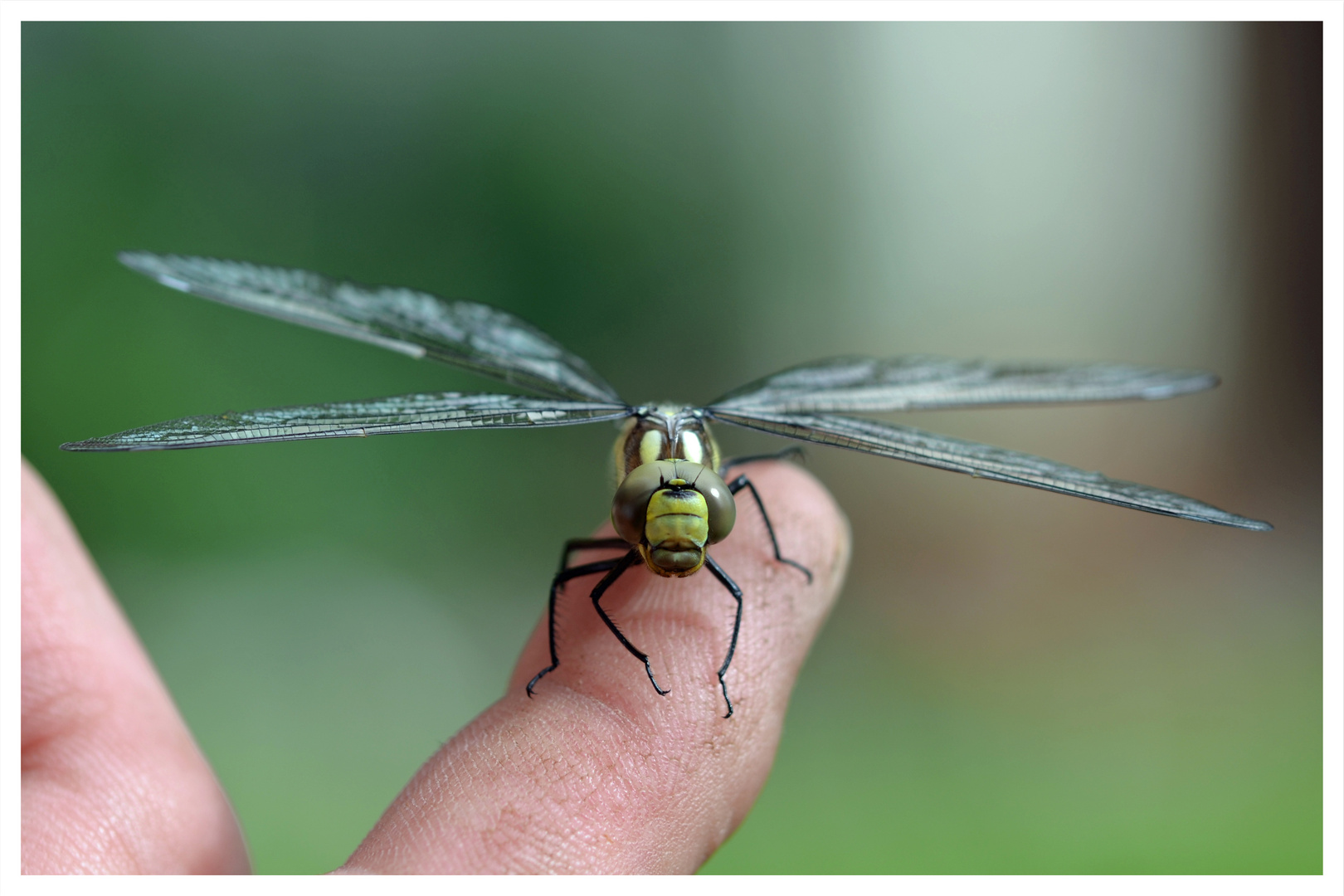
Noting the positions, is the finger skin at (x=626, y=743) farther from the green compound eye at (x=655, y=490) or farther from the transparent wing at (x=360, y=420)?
the transparent wing at (x=360, y=420)

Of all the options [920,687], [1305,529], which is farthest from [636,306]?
[1305,529]

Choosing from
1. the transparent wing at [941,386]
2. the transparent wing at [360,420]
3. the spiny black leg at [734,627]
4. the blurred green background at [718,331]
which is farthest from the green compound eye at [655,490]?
the blurred green background at [718,331]

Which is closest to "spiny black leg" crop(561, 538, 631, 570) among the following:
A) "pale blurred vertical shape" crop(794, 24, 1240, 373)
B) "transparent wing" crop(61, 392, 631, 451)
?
"transparent wing" crop(61, 392, 631, 451)

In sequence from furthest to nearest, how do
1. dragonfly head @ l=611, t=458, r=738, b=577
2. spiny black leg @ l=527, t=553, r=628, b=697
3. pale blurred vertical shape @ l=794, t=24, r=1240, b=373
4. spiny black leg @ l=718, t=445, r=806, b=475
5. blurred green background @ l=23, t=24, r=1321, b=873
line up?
pale blurred vertical shape @ l=794, t=24, r=1240, b=373
blurred green background @ l=23, t=24, r=1321, b=873
spiny black leg @ l=718, t=445, r=806, b=475
spiny black leg @ l=527, t=553, r=628, b=697
dragonfly head @ l=611, t=458, r=738, b=577

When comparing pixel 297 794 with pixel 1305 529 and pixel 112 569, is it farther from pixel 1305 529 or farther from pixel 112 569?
pixel 1305 529

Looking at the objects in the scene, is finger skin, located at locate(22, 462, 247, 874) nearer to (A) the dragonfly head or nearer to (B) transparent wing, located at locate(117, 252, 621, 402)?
(B) transparent wing, located at locate(117, 252, 621, 402)

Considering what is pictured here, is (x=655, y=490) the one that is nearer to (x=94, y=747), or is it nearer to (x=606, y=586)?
(x=606, y=586)
